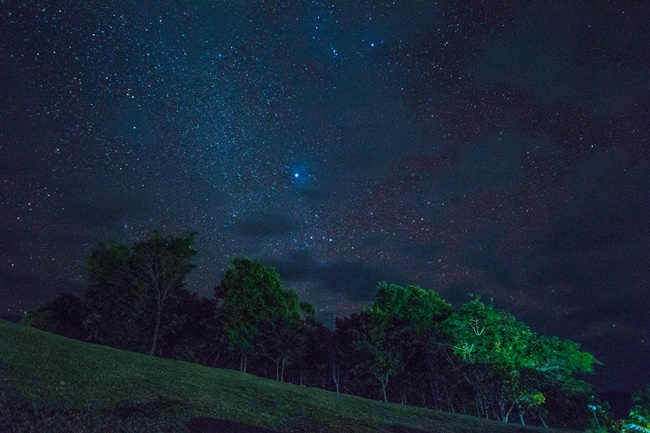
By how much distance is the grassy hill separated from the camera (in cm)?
1179

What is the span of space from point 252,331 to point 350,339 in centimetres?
1477

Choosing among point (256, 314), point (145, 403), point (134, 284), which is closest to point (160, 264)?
point (134, 284)

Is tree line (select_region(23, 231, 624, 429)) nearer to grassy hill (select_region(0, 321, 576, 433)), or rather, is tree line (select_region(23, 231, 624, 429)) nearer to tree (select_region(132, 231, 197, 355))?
tree (select_region(132, 231, 197, 355))

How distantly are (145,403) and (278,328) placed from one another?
35612 mm

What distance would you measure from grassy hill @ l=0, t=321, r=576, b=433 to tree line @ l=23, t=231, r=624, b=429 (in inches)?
792

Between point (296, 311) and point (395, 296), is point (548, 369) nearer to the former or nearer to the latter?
point (395, 296)

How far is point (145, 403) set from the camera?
1488 cm

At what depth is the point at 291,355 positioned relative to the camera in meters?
51.4

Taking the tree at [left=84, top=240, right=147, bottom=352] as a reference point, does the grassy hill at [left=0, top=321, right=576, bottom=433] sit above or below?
below

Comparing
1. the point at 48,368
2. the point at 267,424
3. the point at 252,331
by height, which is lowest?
the point at 267,424

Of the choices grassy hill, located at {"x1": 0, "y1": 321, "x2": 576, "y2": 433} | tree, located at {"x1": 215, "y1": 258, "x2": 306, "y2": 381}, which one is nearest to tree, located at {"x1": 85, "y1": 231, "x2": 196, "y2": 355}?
tree, located at {"x1": 215, "y1": 258, "x2": 306, "y2": 381}

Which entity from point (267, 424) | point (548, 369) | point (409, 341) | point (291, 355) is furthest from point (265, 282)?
point (267, 424)

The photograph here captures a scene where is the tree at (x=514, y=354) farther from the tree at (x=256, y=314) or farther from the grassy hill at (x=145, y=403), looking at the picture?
the tree at (x=256, y=314)

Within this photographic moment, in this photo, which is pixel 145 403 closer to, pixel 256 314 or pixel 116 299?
pixel 256 314
